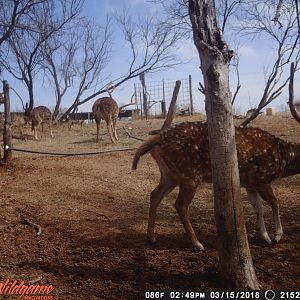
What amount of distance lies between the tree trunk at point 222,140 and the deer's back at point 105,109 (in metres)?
10.2

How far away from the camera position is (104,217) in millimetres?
4965

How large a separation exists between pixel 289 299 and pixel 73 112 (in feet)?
62.3

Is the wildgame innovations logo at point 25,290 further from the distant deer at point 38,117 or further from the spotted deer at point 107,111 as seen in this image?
the distant deer at point 38,117

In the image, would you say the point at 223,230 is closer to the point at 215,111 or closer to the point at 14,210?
the point at 215,111

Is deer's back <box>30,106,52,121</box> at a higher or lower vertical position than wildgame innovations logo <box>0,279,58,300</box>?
higher

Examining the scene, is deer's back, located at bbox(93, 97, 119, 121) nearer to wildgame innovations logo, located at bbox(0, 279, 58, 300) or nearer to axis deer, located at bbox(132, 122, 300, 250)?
axis deer, located at bbox(132, 122, 300, 250)

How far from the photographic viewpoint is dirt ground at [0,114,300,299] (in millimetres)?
3223

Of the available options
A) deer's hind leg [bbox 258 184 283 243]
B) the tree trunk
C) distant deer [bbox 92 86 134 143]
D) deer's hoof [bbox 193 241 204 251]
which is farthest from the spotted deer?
the tree trunk

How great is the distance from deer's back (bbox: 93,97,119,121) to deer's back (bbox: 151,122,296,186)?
8.82m

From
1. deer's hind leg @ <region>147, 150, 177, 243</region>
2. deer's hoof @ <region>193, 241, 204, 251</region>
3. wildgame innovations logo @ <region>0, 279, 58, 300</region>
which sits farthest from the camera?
deer's hind leg @ <region>147, 150, 177, 243</region>

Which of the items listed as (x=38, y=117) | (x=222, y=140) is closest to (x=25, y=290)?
(x=222, y=140)

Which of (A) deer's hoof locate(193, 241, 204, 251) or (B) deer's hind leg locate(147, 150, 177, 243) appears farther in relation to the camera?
(B) deer's hind leg locate(147, 150, 177, 243)

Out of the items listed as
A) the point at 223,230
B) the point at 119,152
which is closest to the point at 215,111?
the point at 223,230

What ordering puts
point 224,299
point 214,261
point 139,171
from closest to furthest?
point 224,299 < point 214,261 < point 139,171
